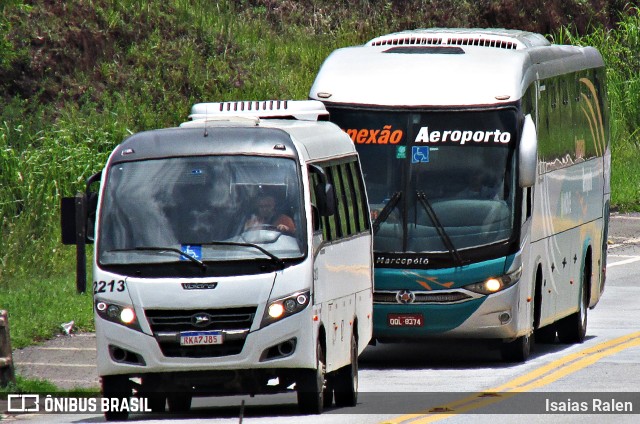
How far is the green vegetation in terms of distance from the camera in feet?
91.7

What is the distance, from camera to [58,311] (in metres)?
20.3

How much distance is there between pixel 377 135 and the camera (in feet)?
61.1

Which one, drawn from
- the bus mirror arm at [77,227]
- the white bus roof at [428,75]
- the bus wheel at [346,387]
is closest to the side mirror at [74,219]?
the bus mirror arm at [77,227]

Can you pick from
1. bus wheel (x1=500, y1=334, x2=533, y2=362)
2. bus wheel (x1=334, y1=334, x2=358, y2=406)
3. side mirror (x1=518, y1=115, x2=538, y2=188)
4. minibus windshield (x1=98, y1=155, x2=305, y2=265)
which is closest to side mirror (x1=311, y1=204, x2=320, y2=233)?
minibus windshield (x1=98, y1=155, x2=305, y2=265)

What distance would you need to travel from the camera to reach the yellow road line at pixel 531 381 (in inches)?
559

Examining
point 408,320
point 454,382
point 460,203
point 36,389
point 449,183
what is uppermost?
point 449,183

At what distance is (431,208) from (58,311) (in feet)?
16.5

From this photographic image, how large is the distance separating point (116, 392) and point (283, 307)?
161cm

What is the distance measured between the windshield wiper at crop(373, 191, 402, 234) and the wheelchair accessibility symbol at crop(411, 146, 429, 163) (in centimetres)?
42

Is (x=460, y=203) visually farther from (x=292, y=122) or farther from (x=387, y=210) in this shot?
(x=292, y=122)

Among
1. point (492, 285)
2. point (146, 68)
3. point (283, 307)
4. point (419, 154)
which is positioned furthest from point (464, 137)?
point (146, 68)

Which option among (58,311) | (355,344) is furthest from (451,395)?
(58,311)

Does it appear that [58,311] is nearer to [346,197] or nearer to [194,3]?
[346,197]

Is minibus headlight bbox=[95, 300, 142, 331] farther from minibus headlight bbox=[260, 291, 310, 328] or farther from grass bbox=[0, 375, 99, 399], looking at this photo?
grass bbox=[0, 375, 99, 399]
